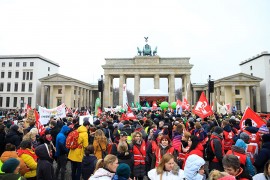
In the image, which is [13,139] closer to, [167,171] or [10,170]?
[10,170]

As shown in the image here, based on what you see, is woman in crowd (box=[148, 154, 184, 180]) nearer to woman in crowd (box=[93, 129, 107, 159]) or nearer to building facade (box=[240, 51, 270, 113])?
woman in crowd (box=[93, 129, 107, 159])

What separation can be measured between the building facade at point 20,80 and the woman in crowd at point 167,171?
66021 mm

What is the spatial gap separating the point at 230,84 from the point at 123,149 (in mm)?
54474

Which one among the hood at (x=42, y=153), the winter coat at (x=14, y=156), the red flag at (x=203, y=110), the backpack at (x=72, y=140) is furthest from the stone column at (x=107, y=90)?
the winter coat at (x=14, y=156)

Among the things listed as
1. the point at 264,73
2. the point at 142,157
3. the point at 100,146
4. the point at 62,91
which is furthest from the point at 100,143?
the point at 264,73

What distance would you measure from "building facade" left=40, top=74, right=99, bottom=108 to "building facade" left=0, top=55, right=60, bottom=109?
3.64 m

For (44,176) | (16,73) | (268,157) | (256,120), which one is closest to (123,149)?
(44,176)

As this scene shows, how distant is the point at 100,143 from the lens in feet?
23.3

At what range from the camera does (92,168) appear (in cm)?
603

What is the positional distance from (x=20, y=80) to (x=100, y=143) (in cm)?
6658

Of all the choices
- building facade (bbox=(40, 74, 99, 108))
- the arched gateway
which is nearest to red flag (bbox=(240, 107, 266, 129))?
the arched gateway

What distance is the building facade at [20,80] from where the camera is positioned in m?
64.4

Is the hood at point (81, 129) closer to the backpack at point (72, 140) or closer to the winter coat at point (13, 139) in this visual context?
the backpack at point (72, 140)

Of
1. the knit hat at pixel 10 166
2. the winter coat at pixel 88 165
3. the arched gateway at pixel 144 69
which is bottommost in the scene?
the winter coat at pixel 88 165
